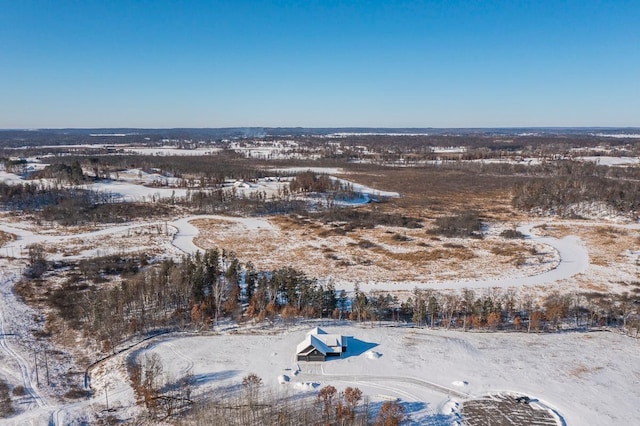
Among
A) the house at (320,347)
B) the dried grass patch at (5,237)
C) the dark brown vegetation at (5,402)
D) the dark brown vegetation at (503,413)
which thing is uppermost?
the dried grass patch at (5,237)

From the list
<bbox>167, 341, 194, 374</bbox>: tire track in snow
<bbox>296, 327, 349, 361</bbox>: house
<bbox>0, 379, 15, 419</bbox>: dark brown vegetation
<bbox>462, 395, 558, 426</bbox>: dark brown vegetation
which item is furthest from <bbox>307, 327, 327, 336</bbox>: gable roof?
<bbox>0, 379, 15, 419</bbox>: dark brown vegetation

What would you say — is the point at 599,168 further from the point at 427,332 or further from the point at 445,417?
the point at 445,417

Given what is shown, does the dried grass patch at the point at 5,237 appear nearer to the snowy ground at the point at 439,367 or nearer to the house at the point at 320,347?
the snowy ground at the point at 439,367

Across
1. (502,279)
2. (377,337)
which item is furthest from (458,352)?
(502,279)

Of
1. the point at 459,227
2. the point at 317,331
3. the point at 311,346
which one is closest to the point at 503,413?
the point at 311,346

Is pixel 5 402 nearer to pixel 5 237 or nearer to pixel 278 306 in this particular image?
pixel 278 306

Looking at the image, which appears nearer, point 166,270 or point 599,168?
point 166,270

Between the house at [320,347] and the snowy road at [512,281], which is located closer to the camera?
the house at [320,347]

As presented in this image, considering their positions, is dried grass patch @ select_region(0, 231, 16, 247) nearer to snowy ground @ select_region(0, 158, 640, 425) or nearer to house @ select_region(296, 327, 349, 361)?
snowy ground @ select_region(0, 158, 640, 425)

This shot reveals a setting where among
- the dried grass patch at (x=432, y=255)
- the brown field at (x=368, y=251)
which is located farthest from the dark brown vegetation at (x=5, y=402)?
the dried grass patch at (x=432, y=255)
